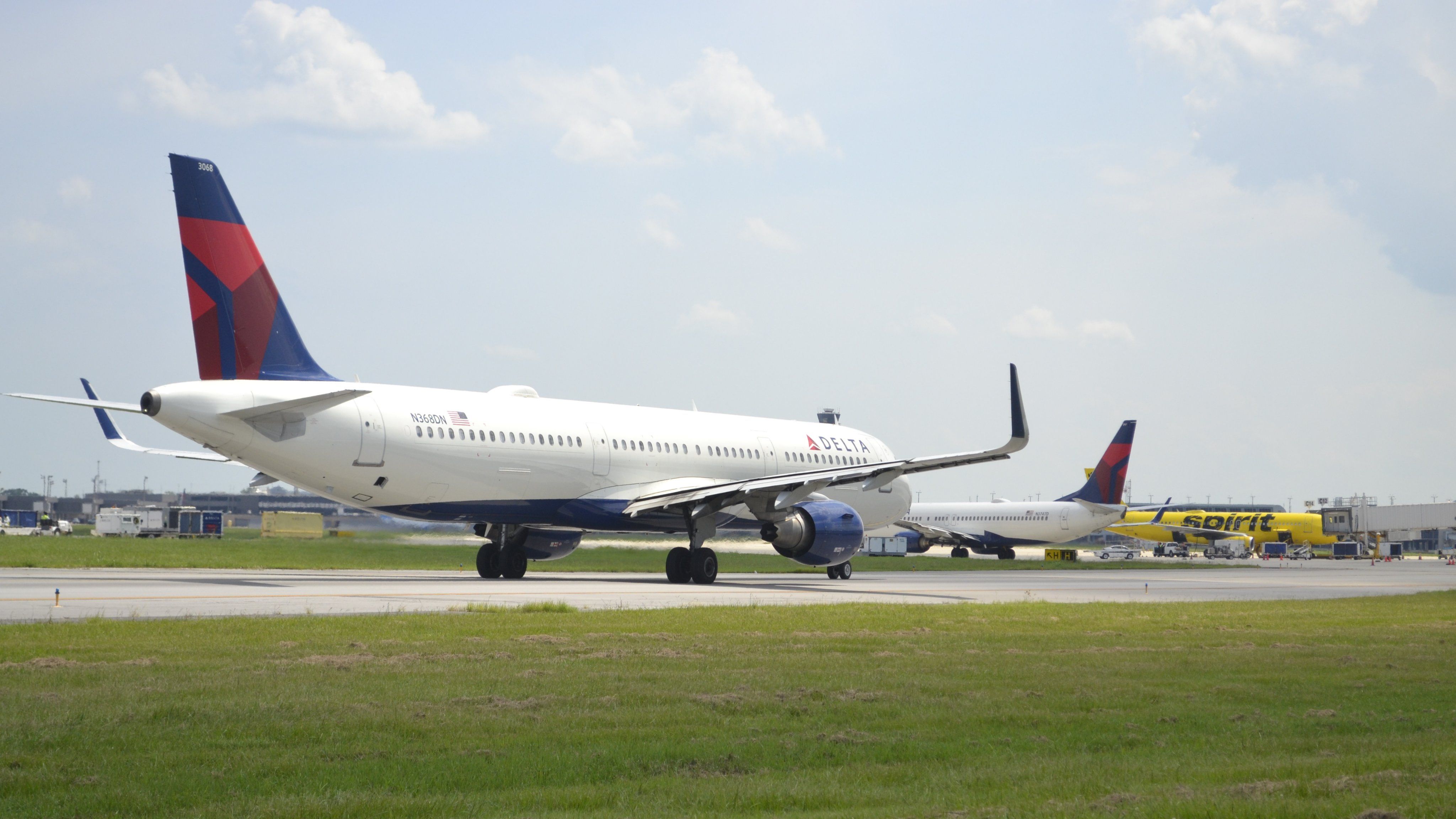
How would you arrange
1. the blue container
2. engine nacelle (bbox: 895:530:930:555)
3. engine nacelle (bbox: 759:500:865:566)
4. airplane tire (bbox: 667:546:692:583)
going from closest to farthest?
engine nacelle (bbox: 759:500:865:566) < airplane tire (bbox: 667:546:692:583) < engine nacelle (bbox: 895:530:930:555) < the blue container

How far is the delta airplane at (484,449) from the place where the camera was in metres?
23.0

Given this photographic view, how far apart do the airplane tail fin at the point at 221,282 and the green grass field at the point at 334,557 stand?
38.9 ft

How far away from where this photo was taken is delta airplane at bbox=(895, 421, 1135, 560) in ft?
213

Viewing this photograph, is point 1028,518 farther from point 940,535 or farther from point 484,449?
point 484,449

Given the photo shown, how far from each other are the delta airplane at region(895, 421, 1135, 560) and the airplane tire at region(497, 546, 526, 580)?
37465 millimetres

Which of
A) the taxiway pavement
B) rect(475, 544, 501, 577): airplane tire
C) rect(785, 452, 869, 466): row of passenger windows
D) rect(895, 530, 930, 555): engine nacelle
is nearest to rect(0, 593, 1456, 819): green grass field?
the taxiway pavement

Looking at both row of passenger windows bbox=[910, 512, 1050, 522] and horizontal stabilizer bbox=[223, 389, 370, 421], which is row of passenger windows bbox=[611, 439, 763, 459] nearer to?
horizontal stabilizer bbox=[223, 389, 370, 421]

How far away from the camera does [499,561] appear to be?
29.6 m

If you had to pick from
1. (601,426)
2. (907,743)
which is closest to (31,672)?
(907,743)

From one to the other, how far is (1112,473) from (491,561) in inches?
1709

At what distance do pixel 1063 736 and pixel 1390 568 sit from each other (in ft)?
187

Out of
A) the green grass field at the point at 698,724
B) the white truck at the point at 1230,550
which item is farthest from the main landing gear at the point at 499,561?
the white truck at the point at 1230,550

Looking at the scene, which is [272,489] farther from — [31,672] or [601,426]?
[31,672]

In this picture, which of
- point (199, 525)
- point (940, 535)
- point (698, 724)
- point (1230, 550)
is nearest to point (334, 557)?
point (698, 724)
